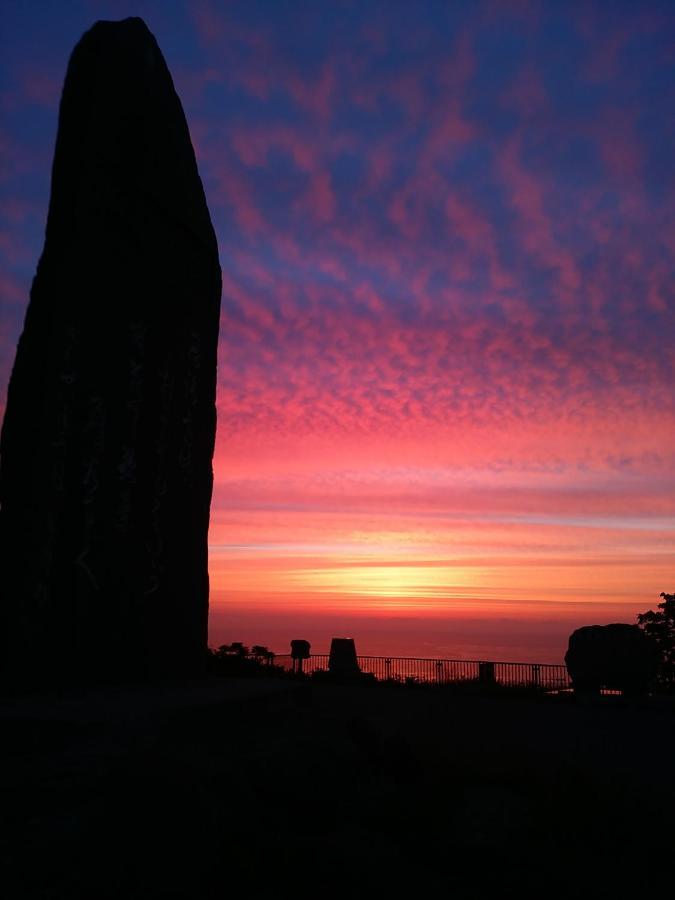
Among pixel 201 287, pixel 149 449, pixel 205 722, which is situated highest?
pixel 201 287

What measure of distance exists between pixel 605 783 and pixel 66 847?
5.75m

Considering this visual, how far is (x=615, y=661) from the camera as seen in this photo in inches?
682

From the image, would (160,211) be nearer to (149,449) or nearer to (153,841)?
(149,449)

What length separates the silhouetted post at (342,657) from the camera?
21237 mm

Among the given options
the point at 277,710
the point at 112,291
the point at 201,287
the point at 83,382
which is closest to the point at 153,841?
the point at 277,710

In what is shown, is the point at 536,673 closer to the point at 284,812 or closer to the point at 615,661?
the point at 615,661

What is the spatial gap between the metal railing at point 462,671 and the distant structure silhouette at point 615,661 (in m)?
3.06

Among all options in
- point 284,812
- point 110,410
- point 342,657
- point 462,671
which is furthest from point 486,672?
point 284,812

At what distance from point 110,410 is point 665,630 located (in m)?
21.3

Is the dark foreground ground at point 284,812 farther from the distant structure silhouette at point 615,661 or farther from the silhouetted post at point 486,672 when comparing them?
the silhouetted post at point 486,672

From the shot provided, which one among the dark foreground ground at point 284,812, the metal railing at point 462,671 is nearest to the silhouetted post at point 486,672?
the metal railing at point 462,671

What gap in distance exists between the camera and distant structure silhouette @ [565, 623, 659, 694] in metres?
17.2

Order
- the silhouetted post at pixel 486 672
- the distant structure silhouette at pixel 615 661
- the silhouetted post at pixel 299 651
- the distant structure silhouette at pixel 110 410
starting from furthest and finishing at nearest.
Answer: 1. the silhouetted post at pixel 299 651
2. the silhouetted post at pixel 486 672
3. the distant structure silhouette at pixel 615 661
4. the distant structure silhouette at pixel 110 410

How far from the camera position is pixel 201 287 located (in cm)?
1191
